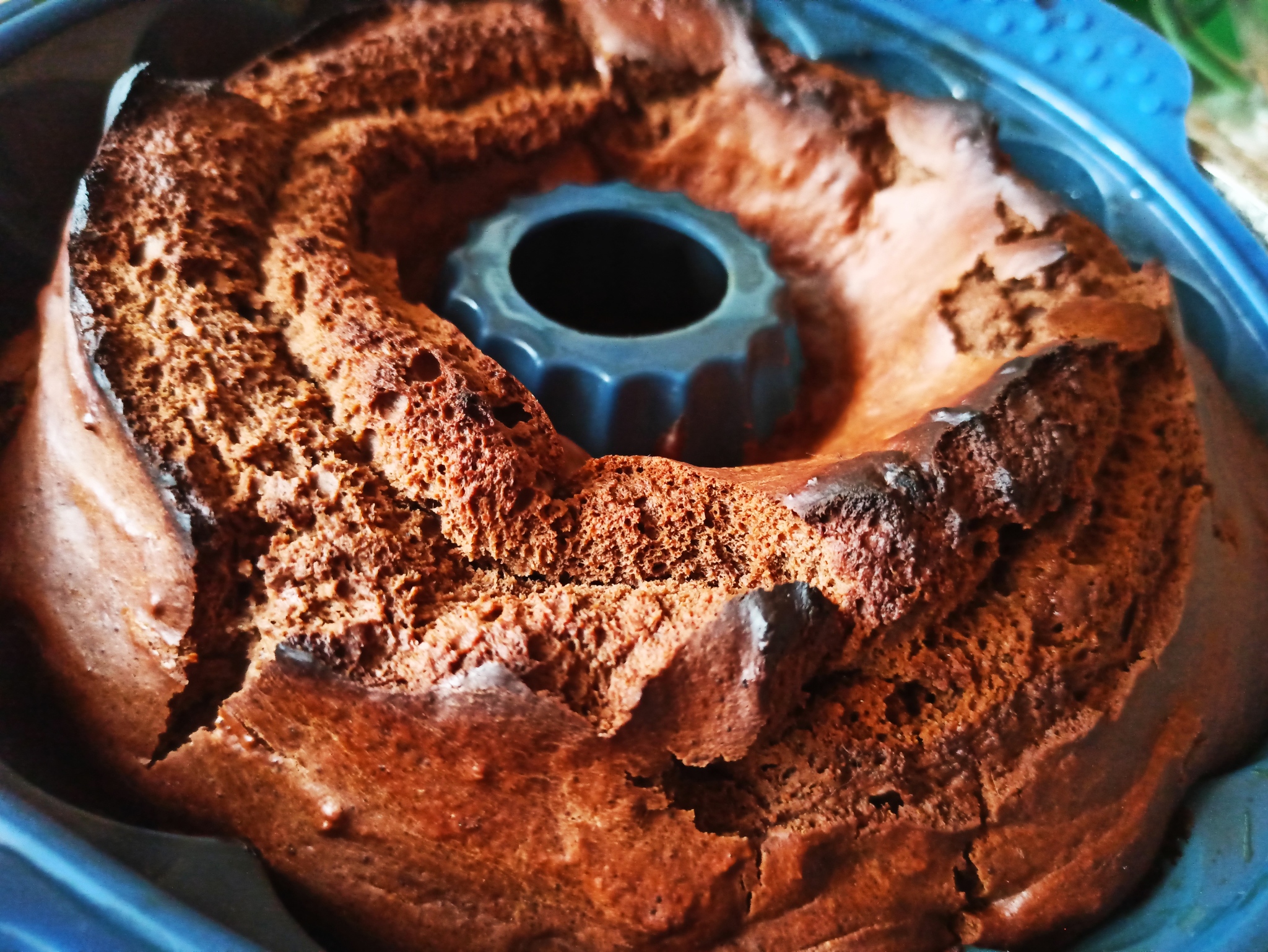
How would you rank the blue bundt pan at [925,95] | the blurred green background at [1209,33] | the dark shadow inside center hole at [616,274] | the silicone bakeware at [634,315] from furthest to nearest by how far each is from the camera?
the blurred green background at [1209,33] → the dark shadow inside center hole at [616,274] → the silicone bakeware at [634,315] → the blue bundt pan at [925,95]

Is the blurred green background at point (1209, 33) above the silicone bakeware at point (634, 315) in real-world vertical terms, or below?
above

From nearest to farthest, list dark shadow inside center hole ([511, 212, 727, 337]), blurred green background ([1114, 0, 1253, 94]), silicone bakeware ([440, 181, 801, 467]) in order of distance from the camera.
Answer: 1. silicone bakeware ([440, 181, 801, 467])
2. dark shadow inside center hole ([511, 212, 727, 337])
3. blurred green background ([1114, 0, 1253, 94])

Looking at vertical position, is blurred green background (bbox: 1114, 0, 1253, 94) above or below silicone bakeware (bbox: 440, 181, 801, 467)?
above

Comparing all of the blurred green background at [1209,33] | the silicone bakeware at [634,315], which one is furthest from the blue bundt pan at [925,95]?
the blurred green background at [1209,33]

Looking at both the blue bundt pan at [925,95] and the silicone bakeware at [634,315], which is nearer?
the blue bundt pan at [925,95]

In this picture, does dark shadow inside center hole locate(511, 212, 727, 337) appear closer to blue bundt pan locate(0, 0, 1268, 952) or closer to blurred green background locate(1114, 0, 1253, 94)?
blue bundt pan locate(0, 0, 1268, 952)

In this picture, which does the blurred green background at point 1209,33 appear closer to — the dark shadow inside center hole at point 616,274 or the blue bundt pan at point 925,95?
the blue bundt pan at point 925,95

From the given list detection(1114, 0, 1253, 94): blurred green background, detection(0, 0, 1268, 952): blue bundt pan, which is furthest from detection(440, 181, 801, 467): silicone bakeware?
detection(1114, 0, 1253, 94): blurred green background
